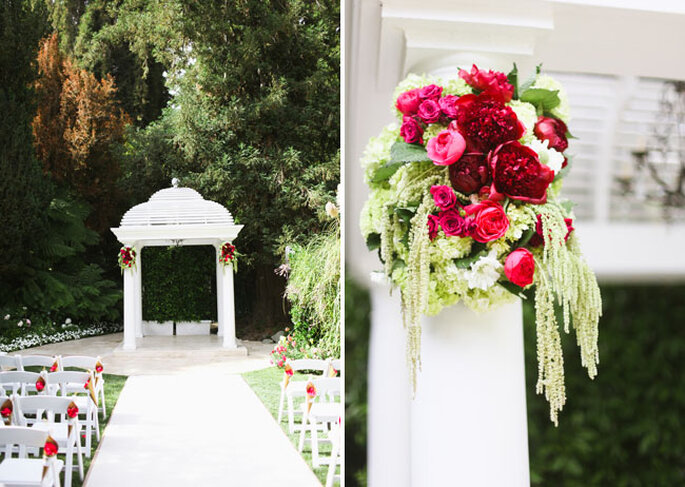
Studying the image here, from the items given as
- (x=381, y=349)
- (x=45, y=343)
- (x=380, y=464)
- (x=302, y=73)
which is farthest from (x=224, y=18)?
(x=380, y=464)

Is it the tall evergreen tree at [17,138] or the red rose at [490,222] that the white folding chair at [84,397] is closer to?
the tall evergreen tree at [17,138]

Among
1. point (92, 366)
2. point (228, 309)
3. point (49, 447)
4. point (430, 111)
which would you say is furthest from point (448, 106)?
point (92, 366)

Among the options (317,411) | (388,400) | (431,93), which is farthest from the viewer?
(317,411)

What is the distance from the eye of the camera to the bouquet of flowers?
1.08 metres

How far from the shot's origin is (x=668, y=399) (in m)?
2.83

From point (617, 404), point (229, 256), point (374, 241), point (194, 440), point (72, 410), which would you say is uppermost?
point (374, 241)

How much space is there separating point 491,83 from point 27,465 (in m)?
2.83

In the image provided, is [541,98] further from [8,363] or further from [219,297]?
[8,363]

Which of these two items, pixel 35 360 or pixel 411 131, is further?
pixel 35 360

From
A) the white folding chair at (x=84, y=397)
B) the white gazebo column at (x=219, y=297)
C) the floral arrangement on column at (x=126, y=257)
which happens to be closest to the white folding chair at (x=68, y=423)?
the white folding chair at (x=84, y=397)

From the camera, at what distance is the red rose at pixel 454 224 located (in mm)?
1094

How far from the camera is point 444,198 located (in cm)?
111

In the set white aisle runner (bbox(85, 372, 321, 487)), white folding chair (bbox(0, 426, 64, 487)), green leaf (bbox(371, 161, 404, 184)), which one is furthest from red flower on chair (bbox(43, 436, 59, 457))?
green leaf (bbox(371, 161, 404, 184))

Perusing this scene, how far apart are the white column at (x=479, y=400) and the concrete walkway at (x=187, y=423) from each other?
222 cm
